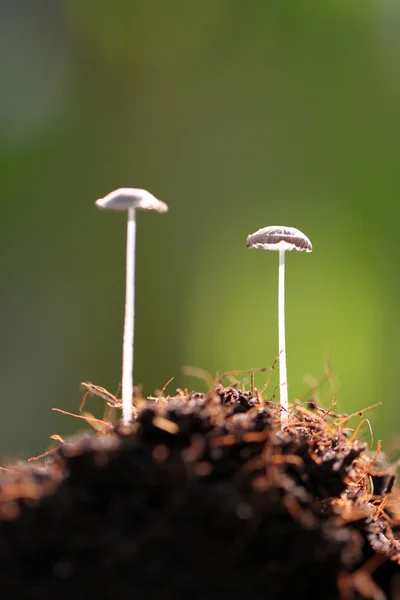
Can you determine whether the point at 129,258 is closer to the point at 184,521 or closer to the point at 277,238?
the point at 277,238

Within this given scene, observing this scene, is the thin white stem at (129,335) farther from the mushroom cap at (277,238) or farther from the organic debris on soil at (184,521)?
the mushroom cap at (277,238)

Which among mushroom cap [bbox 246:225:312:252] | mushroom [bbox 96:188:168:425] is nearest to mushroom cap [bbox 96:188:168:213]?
mushroom [bbox 96:188:168:425]

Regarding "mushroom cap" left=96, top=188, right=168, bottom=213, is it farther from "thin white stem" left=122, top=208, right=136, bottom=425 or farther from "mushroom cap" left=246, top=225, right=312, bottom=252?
"mushroom cap" left=246, top=225, right=312, bottom=252

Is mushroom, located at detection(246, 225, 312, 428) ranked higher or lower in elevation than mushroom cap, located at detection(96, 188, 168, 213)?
lower

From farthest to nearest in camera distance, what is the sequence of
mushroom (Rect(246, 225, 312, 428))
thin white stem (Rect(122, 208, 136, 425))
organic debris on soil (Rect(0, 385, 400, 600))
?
mushroom (Rect(246, 225, 312, 428)), thin white stem (Rect(122, 208, 136, 425)), organic debris on soil (Rect(0, 385, 400, 600))

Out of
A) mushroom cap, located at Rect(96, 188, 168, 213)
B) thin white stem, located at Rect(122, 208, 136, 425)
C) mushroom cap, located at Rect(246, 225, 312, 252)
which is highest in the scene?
mushroom cap, located at Rect(96, 188, 168, 213)

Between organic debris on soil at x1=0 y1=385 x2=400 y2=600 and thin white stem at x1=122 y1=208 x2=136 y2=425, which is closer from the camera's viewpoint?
organic debris on soil at x1=0 y1=385 x2=400 y2=600

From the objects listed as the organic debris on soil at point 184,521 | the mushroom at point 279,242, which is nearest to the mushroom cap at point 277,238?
the mushroom at point 279,242

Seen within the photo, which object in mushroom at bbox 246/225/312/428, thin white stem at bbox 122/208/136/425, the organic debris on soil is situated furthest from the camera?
mushroom at bbox 246/225/312/428

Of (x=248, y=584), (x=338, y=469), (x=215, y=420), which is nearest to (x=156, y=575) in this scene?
(x=248, y=584)

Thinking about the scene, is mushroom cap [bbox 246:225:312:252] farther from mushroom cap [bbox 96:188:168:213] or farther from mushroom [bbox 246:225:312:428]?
mushroom cap [bbox 96:188:168:213]
